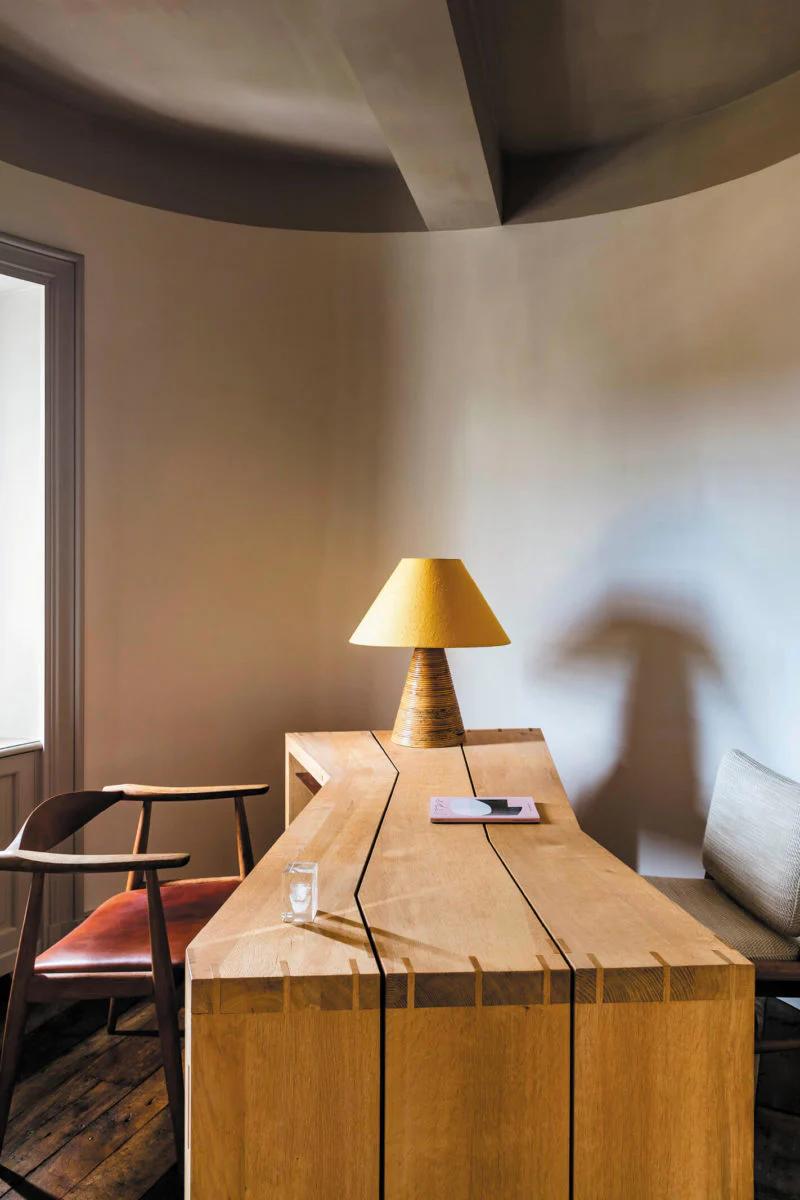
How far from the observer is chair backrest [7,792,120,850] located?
191cm

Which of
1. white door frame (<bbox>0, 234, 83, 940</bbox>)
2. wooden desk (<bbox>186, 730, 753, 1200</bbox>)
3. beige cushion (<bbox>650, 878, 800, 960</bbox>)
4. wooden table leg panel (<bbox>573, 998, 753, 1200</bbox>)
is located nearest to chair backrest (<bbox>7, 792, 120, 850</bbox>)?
white door frame (<bbox>0, 234, 83, 940</bbox>)

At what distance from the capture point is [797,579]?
2574 millimetres

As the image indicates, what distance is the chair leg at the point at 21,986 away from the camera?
69.2 inches

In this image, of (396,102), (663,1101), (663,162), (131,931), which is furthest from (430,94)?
(663,1101)

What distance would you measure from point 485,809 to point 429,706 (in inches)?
26.2

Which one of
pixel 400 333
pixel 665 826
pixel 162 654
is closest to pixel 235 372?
pixel 400 333

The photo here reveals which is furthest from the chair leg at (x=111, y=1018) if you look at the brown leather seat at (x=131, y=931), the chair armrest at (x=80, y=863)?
the chair armrest at (x=80, y=863)

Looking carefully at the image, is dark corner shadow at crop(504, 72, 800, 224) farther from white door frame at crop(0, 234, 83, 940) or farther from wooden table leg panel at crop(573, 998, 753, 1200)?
wooden table leg panel at crop(573, 998, 753, 1200)

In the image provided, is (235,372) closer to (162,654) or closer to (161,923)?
(162,654)

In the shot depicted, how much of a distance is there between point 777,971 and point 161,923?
49.6 inches

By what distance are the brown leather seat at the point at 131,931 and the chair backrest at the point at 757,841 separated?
4.09 feet

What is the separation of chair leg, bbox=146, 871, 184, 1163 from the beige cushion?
1.15m

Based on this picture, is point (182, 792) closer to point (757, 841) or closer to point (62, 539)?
point (62, 539)

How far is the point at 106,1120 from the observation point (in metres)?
1.99
